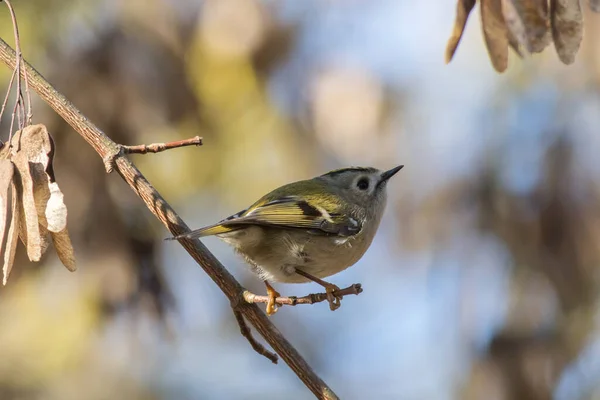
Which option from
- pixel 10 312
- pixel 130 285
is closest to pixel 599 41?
pixel 130 285

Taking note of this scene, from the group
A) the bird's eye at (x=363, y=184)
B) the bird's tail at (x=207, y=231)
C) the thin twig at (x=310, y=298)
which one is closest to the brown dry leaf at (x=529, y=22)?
the thin twig at (x=310, y=298)

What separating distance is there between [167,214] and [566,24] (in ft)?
3.44

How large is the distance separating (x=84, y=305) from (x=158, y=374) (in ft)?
7.87

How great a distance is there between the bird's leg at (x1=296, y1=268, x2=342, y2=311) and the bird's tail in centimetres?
29

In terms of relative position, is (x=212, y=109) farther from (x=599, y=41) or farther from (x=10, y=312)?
(x=599, y=41)

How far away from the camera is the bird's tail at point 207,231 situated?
6.10 feet

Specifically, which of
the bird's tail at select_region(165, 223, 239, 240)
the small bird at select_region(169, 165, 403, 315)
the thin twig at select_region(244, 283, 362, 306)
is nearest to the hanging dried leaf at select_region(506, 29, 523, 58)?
the thin twig at select_region(244, 283, 362, 306)

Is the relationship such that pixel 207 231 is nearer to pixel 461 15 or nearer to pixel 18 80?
pixel 18 80

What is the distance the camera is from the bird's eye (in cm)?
305

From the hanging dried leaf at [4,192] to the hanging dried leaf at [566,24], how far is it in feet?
3.73

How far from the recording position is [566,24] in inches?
57.0

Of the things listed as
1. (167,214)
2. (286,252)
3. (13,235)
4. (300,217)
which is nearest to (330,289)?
(286,252)

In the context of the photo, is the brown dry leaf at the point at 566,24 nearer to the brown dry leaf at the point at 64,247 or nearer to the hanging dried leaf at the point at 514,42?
the hanging dried leaf at the point at 514,42

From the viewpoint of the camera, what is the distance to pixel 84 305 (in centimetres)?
337
